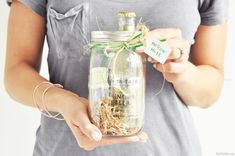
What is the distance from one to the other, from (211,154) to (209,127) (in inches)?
3.6

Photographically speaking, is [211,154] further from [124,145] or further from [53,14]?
[53,14]

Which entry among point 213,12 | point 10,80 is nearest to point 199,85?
point 213,12

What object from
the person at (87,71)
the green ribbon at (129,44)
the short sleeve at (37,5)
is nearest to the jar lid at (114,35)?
the green ribbon at (129,44)

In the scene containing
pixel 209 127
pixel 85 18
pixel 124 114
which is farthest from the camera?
pixel 209 127

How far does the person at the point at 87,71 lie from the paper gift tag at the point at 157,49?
9 centimetres

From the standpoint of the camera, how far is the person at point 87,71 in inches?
29.9

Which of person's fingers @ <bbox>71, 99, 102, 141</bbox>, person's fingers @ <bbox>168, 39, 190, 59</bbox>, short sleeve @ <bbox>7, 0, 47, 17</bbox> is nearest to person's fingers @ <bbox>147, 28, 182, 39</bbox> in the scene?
person's fingers @ <bbox>168, 39, 190, 59</bbox>

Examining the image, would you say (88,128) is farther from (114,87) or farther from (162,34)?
(162,34)

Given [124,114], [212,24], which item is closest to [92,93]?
[124,114]

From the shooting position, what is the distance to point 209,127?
1.37 meters

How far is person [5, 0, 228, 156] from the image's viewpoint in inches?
29.9

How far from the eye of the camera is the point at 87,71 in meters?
0.78

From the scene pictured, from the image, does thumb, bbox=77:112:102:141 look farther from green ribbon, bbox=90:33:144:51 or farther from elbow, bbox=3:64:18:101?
elbow, bbox=3:64:18:101

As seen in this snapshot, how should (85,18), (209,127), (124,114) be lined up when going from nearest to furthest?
(124,114)
(85,18)
(209,127)
